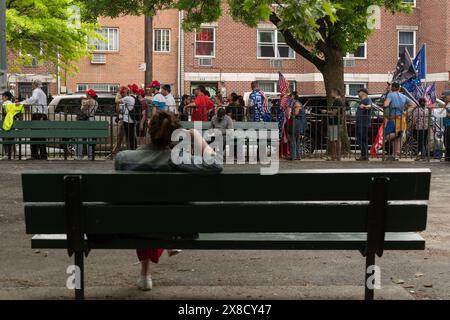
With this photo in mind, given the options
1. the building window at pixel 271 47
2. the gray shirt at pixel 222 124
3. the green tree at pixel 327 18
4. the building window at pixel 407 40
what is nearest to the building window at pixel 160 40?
the building window at pixel 271 47

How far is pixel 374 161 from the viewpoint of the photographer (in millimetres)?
17562

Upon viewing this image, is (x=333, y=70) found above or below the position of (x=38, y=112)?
above

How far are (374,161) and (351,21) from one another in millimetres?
4551

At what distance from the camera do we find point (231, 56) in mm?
41750

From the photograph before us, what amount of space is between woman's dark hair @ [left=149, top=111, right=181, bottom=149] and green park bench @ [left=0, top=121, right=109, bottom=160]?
41.0 feet

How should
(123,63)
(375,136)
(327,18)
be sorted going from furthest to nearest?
1. (123,63)
2. (327,18)
3. (375,136)

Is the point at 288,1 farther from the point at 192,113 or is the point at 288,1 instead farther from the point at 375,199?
the point at 192,113

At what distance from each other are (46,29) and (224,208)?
88.8 feet

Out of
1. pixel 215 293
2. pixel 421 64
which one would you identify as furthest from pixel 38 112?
pixel 215 293

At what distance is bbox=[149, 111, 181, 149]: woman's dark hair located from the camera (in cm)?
512

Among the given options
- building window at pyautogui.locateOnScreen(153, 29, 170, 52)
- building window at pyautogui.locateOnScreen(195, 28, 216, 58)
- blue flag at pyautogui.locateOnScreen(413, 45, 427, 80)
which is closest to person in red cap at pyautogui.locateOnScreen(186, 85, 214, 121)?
blue flag at pyautogui.locateOnScreen(413, 45, 427, 80)

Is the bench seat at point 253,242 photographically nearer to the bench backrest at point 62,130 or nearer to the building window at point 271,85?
the bench backrest at point 62,130

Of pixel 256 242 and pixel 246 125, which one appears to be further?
pixel 246 125

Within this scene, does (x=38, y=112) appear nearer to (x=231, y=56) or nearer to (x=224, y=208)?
(x=224, y=208)
